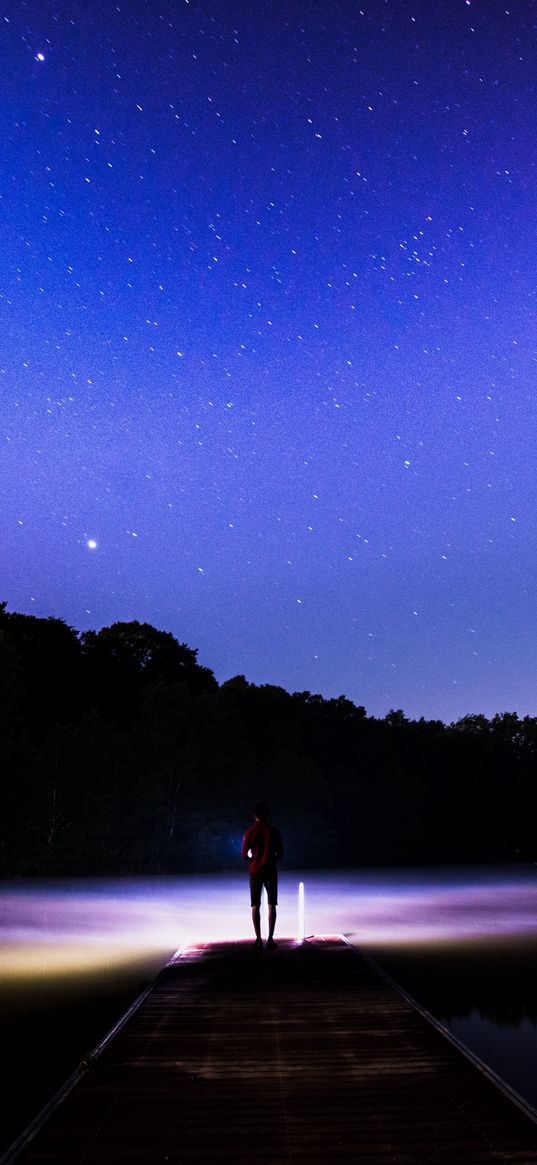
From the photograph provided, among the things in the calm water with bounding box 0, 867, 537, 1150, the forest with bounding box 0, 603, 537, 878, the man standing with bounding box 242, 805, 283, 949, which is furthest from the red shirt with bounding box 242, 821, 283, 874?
the forest with bounding box 0, 603, 537, 878

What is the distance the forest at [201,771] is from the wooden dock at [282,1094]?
109ft

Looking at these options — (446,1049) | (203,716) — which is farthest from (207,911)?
(203,716)

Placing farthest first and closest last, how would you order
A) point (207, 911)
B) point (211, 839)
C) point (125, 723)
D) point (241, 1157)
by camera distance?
1. point (125, 723)
2. point (211, 839)
3. point (207, 911)
4. point (241, 1157)

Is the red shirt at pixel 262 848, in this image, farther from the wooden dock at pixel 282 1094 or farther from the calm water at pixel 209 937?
the wooden dock at pixel 282 1094

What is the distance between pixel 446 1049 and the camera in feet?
25.8

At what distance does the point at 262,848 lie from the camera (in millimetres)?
13016

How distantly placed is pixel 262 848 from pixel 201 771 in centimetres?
3673

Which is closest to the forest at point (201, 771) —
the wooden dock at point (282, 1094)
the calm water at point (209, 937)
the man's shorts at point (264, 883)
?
the calm water at point (209, 937)

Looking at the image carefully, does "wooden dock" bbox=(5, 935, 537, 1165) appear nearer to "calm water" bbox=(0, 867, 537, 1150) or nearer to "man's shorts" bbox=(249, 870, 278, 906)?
"calm water" bbox=(0, 867, 537, 1150)

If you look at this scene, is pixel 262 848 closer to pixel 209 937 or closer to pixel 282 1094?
pixel 209 937

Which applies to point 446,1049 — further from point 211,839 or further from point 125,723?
point 125,723

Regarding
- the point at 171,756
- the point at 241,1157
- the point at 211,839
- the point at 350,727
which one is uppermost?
the point at 350,727

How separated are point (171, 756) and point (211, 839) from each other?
401 cm

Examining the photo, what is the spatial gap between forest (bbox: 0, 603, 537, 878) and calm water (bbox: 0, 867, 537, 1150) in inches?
282
